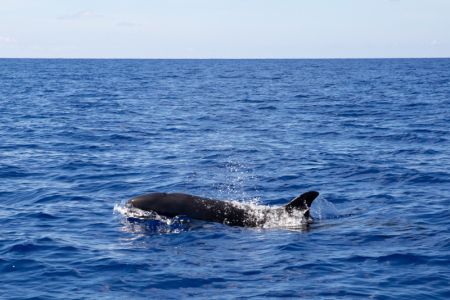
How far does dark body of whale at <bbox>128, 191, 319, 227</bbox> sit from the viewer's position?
60.4ft

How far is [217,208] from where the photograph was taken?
18969mm

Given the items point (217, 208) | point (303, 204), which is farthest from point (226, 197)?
point (303, 204)

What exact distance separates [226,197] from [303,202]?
15.5 ft

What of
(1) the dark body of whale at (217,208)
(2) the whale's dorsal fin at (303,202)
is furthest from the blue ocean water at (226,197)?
(2) the whale's dorsal fin at (303,202)

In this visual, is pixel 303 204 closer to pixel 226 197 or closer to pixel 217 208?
→ pixel 217 208

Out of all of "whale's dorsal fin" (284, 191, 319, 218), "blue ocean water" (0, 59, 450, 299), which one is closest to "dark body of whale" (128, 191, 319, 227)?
"whale's dorsal fin" (284, 191, 319, 218)

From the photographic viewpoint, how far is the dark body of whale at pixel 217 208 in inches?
725

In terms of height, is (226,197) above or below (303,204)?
below

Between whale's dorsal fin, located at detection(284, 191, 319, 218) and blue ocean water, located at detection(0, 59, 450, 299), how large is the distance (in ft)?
2.03

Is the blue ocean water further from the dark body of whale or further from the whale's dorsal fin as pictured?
the whale's dorsal fin

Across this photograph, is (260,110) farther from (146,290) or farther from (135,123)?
(146,290)

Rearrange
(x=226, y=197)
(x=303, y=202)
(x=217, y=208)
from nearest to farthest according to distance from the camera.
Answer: (x=303, y=202) < (x=217, y=208) < (x=226, y=197)

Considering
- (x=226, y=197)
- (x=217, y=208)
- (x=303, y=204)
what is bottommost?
(x=226, y=197)

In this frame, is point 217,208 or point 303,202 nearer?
point 303,202
